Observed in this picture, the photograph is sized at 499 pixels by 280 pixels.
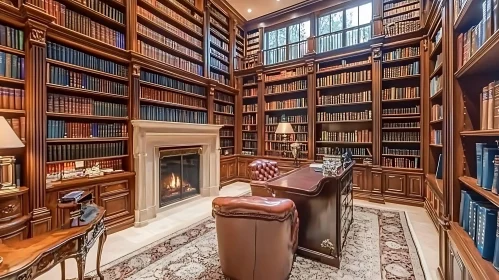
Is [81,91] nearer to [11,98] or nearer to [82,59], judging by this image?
[82,59]

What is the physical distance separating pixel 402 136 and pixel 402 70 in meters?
1.33

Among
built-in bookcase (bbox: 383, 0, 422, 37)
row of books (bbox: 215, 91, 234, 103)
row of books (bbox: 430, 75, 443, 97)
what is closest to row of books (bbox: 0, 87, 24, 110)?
row of books (bbox: 215, 91, 234, 103)

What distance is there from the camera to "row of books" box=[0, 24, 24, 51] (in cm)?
243

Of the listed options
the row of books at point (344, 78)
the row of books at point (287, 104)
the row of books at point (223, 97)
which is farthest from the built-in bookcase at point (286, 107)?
the row of books at point (223, 97)

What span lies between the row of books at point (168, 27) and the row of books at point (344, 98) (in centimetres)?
311

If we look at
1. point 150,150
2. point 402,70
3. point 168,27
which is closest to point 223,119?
point 168,27

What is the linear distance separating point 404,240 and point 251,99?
16.2ft

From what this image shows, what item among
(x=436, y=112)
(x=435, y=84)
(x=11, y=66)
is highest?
(x=435, y=84)

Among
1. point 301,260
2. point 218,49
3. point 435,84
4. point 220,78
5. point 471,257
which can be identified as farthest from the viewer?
point 220,78

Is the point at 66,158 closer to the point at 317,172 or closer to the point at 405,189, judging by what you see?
the point at 317,172

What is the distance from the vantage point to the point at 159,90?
14.0ft

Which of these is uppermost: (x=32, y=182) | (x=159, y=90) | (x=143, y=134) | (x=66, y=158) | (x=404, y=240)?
(x=159, y=90)

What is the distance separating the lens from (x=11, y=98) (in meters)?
2.47

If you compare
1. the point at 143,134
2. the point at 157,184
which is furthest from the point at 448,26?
the point at 157,184
